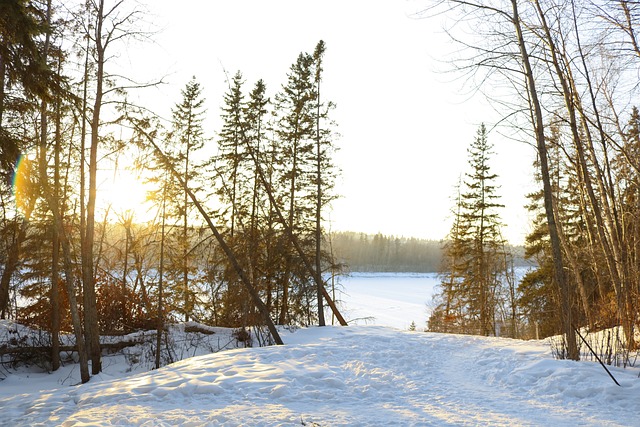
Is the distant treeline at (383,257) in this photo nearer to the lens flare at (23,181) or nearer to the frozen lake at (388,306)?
the frozen lake at (388,306)

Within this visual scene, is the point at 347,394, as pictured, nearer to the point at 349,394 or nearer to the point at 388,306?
the point at 349,394

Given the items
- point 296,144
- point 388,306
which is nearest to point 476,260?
point 296,144

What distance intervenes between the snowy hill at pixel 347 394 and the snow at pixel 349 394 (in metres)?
0.01

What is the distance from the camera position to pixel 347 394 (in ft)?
18.6

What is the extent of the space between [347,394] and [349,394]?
29mm

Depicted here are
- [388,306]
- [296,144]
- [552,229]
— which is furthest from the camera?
[388,306]

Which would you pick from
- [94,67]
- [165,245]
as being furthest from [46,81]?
[165,245]

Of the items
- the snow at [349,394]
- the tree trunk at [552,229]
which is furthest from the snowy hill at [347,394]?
the tree trunk at [552,229]

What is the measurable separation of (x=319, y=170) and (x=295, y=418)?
527 inches

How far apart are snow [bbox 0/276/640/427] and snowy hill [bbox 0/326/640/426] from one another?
0.6 inches

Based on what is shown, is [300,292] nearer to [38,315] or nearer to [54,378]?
[54,378]

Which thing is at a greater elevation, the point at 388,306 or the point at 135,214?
the point at 135,214

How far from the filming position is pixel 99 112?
10383mm

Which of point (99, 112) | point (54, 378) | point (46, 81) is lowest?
point (54, 378)
